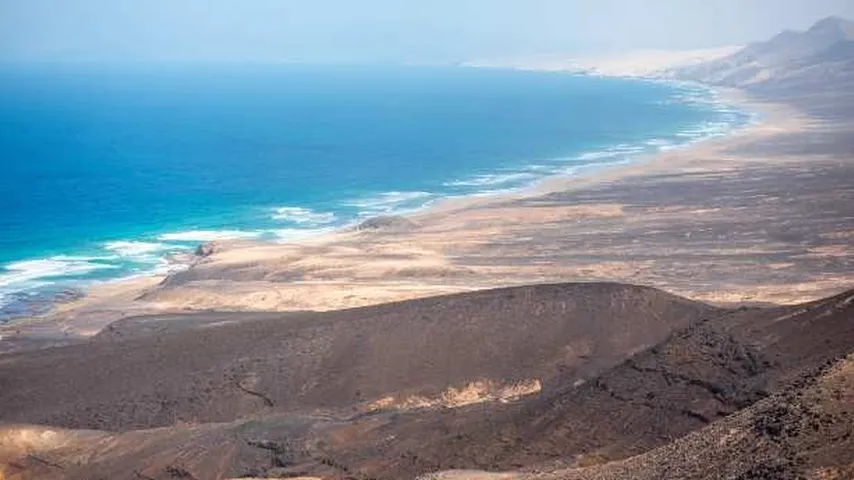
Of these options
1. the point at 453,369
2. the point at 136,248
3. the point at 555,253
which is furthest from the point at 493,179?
the point at 453,369

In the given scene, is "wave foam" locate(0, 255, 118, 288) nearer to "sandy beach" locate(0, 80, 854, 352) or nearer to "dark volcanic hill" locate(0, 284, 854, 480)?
"sandy beach" locate(0, 80, 854, 352)

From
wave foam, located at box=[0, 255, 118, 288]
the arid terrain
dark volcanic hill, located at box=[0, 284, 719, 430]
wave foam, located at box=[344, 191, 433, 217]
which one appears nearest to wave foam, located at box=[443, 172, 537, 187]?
wave foam, located at box=[344, 191, 433, 217]

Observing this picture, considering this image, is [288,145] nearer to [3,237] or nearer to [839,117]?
[3,237]

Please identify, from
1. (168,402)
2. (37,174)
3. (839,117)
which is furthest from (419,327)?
(839,117)

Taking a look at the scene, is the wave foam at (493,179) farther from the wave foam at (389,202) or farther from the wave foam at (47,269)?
the wave foam at (47,269)

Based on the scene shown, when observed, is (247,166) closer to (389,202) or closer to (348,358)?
(389,202)

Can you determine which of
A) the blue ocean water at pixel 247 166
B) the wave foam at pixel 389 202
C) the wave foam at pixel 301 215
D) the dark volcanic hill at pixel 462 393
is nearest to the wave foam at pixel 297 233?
the blue ocean water at pixel 247 166

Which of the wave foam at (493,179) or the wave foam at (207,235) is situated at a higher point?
the wave foam at (493,179)
